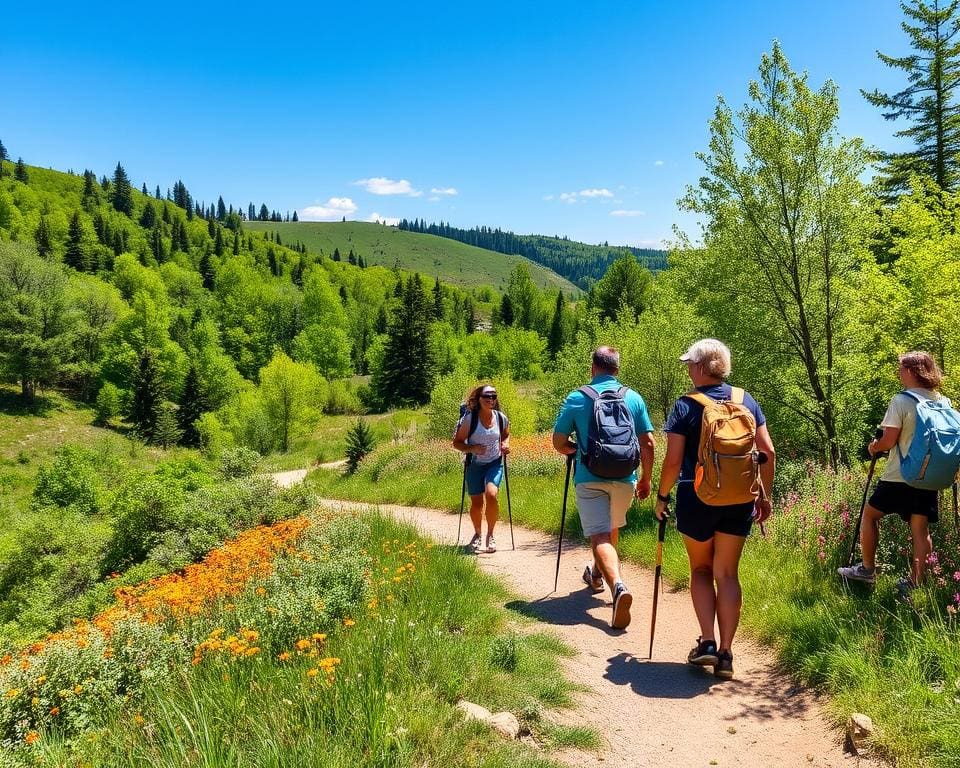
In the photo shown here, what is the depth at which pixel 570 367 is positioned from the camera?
29.8m

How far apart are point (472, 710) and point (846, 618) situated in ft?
9.69

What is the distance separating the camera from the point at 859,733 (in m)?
2.96

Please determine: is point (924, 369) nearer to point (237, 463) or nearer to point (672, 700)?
point (672, 700)

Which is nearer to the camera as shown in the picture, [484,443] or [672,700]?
[672,700]

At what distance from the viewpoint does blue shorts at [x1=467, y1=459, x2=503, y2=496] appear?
709cm

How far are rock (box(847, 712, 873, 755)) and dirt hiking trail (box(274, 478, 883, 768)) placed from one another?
0.19 feet

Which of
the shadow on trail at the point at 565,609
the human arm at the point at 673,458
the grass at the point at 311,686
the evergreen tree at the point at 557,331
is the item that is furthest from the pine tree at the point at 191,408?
the human arm at the point at 673,458

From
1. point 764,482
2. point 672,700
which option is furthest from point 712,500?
point 672,700

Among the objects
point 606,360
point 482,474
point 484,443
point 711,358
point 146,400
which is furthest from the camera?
point 146,400

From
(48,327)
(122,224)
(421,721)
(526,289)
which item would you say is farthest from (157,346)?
(421,721)

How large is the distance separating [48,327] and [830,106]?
66.8 metres

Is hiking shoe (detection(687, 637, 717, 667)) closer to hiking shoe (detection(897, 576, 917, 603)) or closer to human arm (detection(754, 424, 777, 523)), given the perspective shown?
human arm (detection(754, 424, 777, 523))

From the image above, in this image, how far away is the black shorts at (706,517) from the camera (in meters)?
3.84

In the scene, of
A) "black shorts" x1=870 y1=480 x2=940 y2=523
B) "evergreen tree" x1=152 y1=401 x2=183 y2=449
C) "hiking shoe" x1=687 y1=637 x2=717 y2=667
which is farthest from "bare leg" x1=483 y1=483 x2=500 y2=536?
"evergreen tree" x1=152 y1=401 x2=183 y2=449
